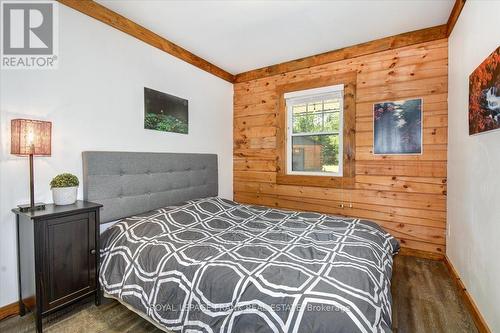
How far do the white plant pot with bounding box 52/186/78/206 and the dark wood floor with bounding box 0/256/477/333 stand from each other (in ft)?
2.64

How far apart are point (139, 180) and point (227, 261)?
4.78 feet

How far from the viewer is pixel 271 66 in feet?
11.7

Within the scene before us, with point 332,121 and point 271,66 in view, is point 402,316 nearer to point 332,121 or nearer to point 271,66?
point 332,121

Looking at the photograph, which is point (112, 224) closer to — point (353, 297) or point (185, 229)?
point (185, 229)

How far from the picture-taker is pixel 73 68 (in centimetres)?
205

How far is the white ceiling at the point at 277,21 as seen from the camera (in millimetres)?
2178

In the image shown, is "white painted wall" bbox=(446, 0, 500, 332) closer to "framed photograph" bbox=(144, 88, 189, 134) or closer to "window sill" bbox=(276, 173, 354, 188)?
"window sill" bbox=(276, 173, 354, 188)

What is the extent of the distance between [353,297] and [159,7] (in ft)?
8.73

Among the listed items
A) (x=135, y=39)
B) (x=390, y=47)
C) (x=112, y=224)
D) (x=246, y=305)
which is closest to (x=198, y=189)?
(x=112, y=224)

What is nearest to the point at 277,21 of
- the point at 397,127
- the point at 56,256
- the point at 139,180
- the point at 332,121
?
the point at 332,121

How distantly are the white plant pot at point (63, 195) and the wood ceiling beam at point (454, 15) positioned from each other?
3504 millimetres

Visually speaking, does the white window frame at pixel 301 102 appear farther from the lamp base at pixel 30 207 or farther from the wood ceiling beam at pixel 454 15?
the lamp base at pixel 30 207
